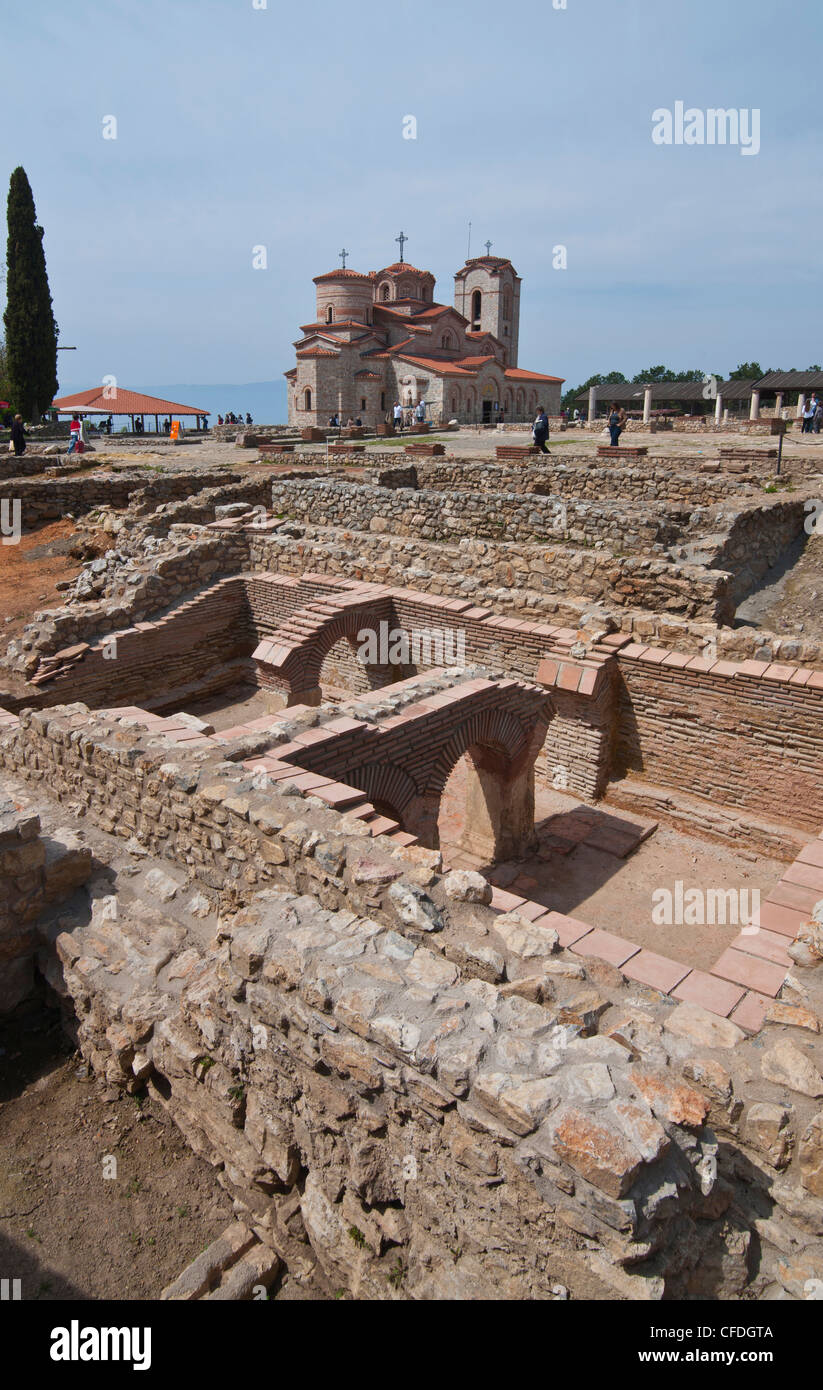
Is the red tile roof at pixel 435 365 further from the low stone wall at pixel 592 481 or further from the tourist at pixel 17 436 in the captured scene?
the low stone wall at pixel 592 481

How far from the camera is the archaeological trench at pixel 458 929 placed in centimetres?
254

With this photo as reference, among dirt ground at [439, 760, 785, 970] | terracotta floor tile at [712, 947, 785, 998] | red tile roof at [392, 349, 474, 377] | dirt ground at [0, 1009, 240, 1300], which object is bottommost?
dirt ground at [439, 760, 785, 970]

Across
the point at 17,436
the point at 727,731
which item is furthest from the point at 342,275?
the point at 727,731

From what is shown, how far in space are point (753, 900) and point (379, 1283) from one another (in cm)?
478

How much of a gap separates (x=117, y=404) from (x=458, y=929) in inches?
1556

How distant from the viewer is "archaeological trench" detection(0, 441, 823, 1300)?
8.35 ft

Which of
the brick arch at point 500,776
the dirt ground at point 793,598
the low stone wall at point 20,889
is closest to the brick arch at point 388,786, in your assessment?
the brick arch at point 500,776

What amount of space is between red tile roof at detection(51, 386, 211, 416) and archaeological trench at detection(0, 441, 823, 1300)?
30.2m

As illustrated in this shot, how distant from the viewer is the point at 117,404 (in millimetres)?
37375

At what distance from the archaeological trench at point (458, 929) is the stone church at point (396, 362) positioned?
3471cm

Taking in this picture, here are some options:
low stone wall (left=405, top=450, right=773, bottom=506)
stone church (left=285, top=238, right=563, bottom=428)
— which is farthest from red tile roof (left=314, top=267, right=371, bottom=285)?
low stone wall (left=405, top=450, right=773, bottom=506)

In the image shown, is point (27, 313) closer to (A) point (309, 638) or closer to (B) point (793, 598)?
(A) point (309, 638)

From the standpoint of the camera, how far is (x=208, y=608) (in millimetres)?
11797

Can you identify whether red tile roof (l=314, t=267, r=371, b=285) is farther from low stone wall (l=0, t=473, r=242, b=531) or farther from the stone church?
low stone wall (l=0, t=473, r=242, b=531)
